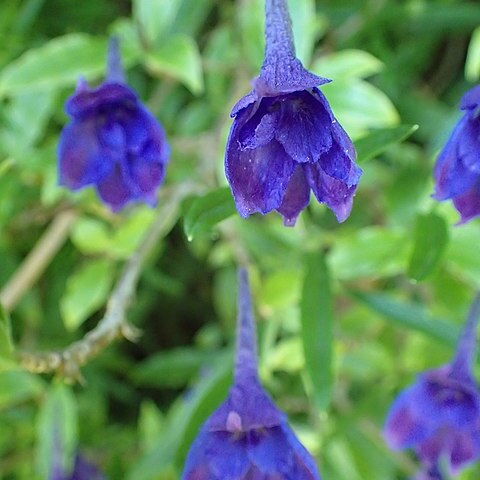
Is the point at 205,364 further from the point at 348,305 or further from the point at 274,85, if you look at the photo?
the point at 274,85

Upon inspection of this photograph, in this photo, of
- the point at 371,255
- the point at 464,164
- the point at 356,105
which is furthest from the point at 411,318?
the point at 464,164

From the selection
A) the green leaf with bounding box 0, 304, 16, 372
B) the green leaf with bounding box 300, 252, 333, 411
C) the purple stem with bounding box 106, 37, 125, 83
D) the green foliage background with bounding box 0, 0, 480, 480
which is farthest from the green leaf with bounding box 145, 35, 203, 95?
the green leaf with bounding box 0, 304, 16, 372

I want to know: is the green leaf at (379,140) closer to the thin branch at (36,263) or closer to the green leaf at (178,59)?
the green leaf at (178,59)

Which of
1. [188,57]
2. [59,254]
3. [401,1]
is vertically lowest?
[59,254]

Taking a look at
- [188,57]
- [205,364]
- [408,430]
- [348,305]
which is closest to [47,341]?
[205,364]

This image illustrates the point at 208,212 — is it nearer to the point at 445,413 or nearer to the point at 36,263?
the point at 445,413

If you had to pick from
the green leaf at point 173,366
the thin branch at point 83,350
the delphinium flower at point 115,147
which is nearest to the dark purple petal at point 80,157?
the delphinium flower at point 115,147

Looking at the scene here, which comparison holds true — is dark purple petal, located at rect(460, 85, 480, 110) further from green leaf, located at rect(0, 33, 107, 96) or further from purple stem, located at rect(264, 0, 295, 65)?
green leaf, located at rect(0, 33, 107, 96)
